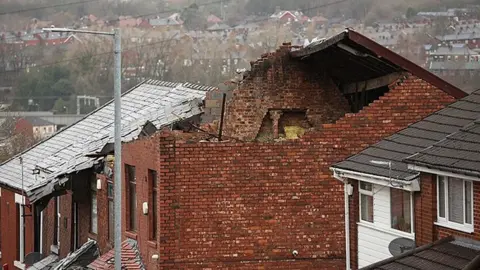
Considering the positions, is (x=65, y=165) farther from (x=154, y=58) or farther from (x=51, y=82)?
(x=51, y=82)

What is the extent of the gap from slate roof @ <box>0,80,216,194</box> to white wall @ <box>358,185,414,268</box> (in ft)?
19.9

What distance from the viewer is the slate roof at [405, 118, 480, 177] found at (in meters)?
15.9

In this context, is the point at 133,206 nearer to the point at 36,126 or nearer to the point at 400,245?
the point at 400,245

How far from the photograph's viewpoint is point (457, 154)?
1642 centimetres

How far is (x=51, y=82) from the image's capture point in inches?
3939

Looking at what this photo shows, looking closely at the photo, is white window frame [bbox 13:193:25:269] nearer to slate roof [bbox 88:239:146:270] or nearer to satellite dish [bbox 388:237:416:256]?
slate roof [bbox 88:239:146:270]

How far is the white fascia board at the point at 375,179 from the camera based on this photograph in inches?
703

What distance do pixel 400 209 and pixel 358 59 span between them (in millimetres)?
4458

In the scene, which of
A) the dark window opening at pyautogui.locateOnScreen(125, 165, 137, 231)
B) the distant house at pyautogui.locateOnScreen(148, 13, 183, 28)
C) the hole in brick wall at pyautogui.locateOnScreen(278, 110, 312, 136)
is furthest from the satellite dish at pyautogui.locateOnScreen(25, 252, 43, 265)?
the distant house at pyautogui.locateOnScreen(148, 13, 183, 28)

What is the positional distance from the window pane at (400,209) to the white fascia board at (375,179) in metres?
0.29

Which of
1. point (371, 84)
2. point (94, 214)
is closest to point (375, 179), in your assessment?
point (371, 84)

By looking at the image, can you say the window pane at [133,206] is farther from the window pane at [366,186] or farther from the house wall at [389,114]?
the window pane at [366,186]

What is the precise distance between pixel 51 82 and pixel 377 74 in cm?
7941

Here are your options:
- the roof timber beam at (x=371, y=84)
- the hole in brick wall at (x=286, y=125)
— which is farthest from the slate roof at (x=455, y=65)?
the hole in brick wall at (x=286, y=125)
